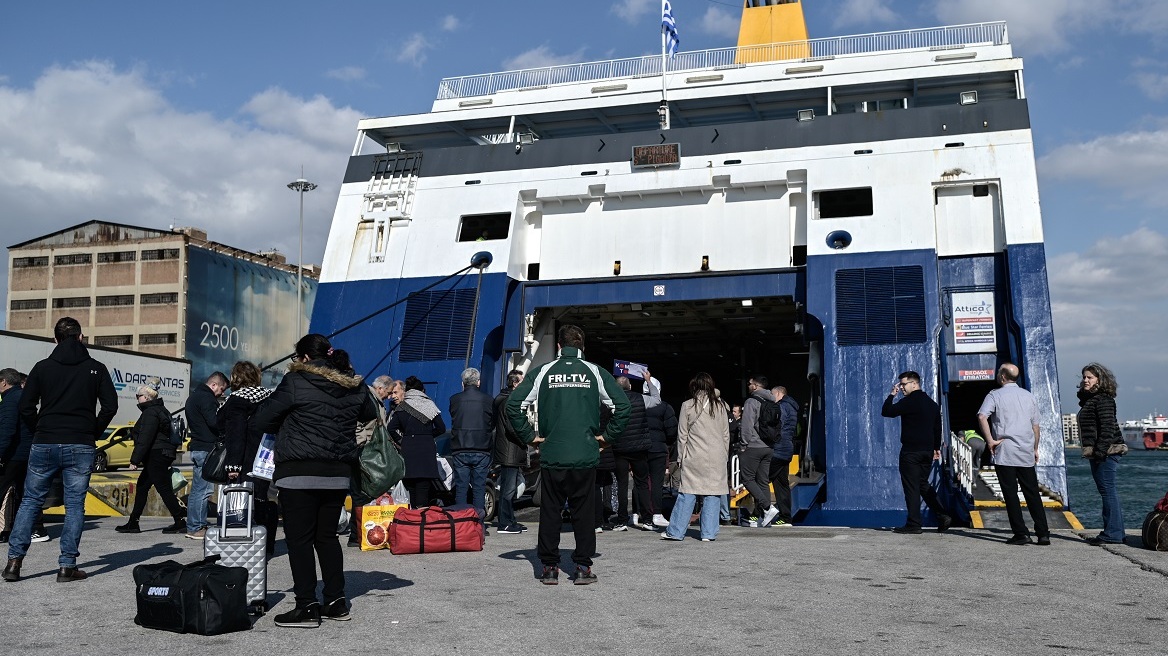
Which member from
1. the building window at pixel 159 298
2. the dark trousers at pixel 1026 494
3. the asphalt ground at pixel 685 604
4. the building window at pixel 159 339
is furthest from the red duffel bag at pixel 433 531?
the building window at pixel 159 298

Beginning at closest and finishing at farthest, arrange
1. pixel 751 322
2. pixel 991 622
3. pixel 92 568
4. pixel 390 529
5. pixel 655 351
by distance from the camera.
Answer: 1. pixel 991 622
2. pixel 92 568
3. pixel 390 529
4. pixel 751 322
5. pixel 655 351

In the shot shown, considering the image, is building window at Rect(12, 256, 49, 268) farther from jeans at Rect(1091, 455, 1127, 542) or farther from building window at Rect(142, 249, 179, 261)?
jeans at Rect(1091, 455, 1127, 542)

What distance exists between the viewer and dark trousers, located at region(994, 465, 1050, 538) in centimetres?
893

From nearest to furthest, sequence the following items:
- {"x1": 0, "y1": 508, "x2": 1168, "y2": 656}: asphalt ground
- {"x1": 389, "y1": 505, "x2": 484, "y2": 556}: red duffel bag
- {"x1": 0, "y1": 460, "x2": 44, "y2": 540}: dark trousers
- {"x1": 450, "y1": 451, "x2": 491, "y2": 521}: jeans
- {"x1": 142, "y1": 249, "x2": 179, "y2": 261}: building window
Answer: {"x1": 0, "y1": 508, "x2": 1168, "y2": 656}: asphalt ground
{"x1": 0, "y1": 460, "x2": 44, "y2": 540}: dark trousers
{"x1": 389, "y1": 505, "x2": 484, "y2": 556}: red duffel bag
{"x1": 450, "y1": 451, "x2": 491, "y2": 521}: jeans
{"x1": 142, "y1": 249, "x2": 179, "y2": 261}: building window

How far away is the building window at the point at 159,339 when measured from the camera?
108 ft

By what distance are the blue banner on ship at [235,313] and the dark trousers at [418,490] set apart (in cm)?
2450

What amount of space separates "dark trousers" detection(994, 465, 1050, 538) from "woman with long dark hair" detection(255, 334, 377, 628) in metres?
6.23

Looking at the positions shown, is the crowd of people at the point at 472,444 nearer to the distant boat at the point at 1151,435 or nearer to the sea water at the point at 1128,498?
the sea water at the point at 1128,498

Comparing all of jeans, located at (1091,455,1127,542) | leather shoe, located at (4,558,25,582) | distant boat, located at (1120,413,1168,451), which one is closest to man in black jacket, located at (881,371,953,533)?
jeans, located at (1091,455,1127,542)

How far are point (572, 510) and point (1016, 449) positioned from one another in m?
4.50

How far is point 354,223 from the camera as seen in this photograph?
15859 mm

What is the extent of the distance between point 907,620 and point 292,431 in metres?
3.37

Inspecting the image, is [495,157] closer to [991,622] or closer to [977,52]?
[977,52]

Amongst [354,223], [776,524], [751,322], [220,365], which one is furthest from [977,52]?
[220,365]
